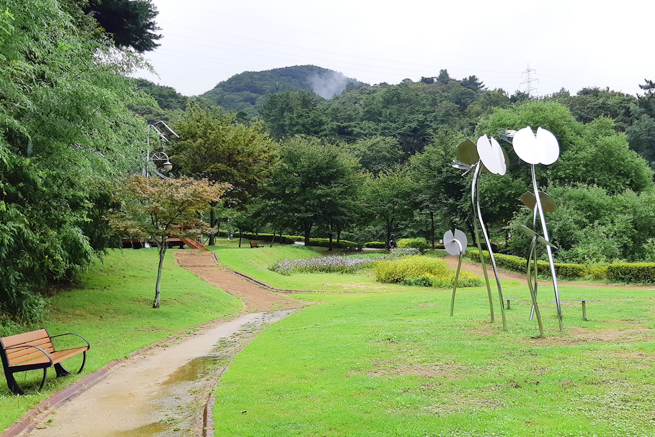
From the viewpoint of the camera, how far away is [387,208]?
42719 mm

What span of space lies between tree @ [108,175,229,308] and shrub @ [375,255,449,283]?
12.3 metres

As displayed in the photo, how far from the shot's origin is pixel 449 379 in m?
6.36

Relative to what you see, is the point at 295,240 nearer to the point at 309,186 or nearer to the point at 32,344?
the point at 309,186

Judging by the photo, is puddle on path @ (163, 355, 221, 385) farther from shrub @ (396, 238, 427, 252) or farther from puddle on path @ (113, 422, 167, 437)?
shrub @ (396, 238, 427, 252)

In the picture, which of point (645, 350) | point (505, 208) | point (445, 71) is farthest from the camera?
point (445, 71)

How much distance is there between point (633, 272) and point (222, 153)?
2519 cm

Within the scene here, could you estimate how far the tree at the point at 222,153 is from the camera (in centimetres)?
3228

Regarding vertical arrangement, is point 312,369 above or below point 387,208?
below

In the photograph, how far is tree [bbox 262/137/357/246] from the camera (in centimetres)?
3766

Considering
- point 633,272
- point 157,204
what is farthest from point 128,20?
point 633,272


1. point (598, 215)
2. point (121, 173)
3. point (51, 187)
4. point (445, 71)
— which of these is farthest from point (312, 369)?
point (445, 71)

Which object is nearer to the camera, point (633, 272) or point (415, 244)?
point (633, 272)

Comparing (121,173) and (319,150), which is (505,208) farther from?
(121,173)

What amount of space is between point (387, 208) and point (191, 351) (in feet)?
111
